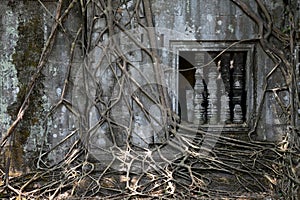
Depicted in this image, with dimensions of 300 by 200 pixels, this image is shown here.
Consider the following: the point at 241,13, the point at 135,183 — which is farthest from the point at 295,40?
the point at 135,183

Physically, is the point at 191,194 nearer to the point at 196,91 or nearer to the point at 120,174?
the point at 120,174

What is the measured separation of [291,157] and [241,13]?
3.80ft

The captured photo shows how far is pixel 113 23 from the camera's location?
3.17 metres

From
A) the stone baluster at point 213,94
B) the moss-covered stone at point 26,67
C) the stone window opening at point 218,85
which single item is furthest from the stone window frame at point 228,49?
the moss-covered stone at point 26,67

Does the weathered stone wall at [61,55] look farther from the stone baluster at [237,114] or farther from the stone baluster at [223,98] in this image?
the stone baluster at [223,98]

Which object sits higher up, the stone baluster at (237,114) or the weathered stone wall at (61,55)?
the weathered stone wall at (61,55)

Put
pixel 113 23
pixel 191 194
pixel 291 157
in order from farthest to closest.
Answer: pixel 113 23 < pixel 291 157 < pixel 191 194

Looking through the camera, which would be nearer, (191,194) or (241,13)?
(191,194)

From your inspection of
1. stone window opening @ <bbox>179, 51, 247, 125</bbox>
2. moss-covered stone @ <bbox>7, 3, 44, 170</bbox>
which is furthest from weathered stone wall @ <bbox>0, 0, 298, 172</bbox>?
stone window opening @ <bbox>179, 51, 247, 125</bbox>

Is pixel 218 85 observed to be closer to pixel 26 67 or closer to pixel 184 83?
pixel 184 83

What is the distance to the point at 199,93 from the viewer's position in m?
3.24

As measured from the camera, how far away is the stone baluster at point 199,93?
322cm

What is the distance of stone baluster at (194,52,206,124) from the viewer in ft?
10.6

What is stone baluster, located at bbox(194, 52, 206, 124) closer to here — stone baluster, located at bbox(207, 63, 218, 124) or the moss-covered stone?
stone baluster, located at bbox(207, 63, 218, 124)
